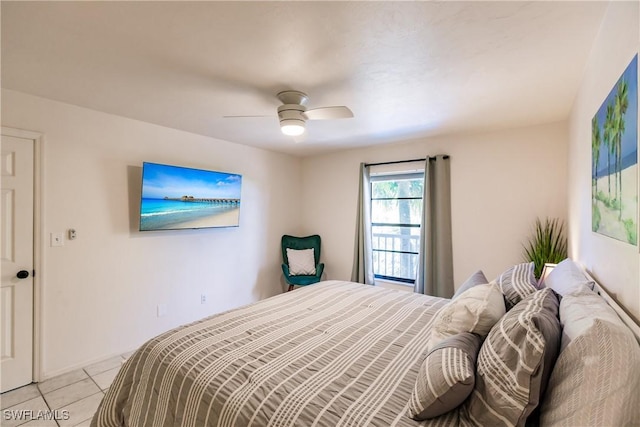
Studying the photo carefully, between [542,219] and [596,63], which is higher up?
[596,63]

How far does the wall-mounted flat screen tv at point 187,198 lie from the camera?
3.03 m

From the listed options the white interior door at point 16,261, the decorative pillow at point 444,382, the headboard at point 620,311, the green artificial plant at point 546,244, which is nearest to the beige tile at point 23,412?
the white interior door at point 16,261

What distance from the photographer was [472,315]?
1387 millimetres

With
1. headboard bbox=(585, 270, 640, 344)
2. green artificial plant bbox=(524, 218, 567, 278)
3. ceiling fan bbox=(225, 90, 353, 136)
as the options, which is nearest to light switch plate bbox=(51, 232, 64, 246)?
ceiling fan bbox=(225, 90, 353, 136)

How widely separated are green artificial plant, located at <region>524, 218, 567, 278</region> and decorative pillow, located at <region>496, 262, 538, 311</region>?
4.19ft

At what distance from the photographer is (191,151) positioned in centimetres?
356

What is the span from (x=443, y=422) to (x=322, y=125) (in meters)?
2.78

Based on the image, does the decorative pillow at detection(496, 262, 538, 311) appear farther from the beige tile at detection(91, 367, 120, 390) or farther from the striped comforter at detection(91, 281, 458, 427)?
the beige tile at detection(91, 367, 120, 390)

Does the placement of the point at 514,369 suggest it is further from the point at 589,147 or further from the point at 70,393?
the point at 70,393

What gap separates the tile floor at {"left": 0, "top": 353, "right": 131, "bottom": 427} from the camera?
204cm

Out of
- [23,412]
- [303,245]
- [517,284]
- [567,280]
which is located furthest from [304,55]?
[303,245]

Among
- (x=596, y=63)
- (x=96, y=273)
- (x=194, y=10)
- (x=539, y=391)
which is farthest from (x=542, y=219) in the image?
(x=96, y=273)

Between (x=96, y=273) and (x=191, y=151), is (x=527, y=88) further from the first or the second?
(x=96, y=273)

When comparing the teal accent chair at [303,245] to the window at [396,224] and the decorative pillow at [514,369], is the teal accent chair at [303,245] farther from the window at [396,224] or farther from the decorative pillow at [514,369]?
the decorative pillow at [514,369]
